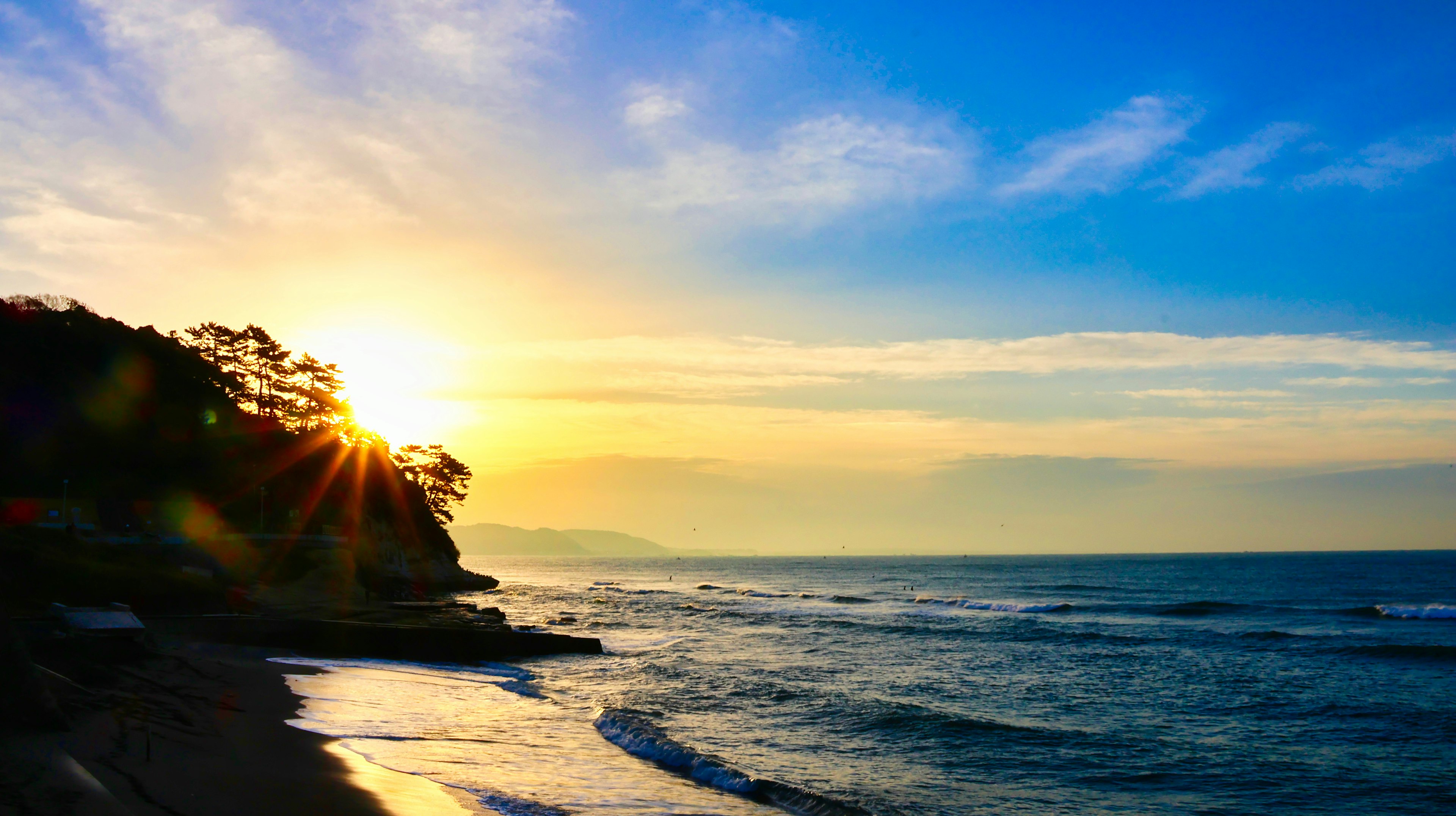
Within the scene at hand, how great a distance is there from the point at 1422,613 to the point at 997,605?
→ 2495 centimetres

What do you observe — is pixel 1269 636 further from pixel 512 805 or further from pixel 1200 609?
pixel 512 805

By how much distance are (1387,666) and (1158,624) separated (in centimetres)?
1719

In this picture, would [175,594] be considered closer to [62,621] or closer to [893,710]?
[62,621]

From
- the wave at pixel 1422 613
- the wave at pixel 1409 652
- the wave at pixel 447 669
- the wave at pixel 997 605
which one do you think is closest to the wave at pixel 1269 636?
the wave at pixel 1409 652

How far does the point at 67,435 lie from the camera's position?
175 feet

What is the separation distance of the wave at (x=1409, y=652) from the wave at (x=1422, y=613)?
1996 cm

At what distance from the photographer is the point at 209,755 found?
A: 445 inches

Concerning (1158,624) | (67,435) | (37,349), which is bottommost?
(1158,624)

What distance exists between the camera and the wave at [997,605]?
57.9 metres

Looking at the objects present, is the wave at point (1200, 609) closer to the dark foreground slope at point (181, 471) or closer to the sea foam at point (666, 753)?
the sea foam at point (666, 753)

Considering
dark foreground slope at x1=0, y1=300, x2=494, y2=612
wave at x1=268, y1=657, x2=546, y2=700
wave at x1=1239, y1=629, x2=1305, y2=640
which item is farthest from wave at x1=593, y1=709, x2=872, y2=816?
wave at x1=1239, y1=629, x2=1305, y2=640

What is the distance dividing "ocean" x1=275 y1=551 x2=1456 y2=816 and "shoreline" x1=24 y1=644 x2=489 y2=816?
912mm

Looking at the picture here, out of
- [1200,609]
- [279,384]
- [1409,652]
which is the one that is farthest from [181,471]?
[1200,609]

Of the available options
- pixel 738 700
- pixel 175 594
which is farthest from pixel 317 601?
pixel 738 700
